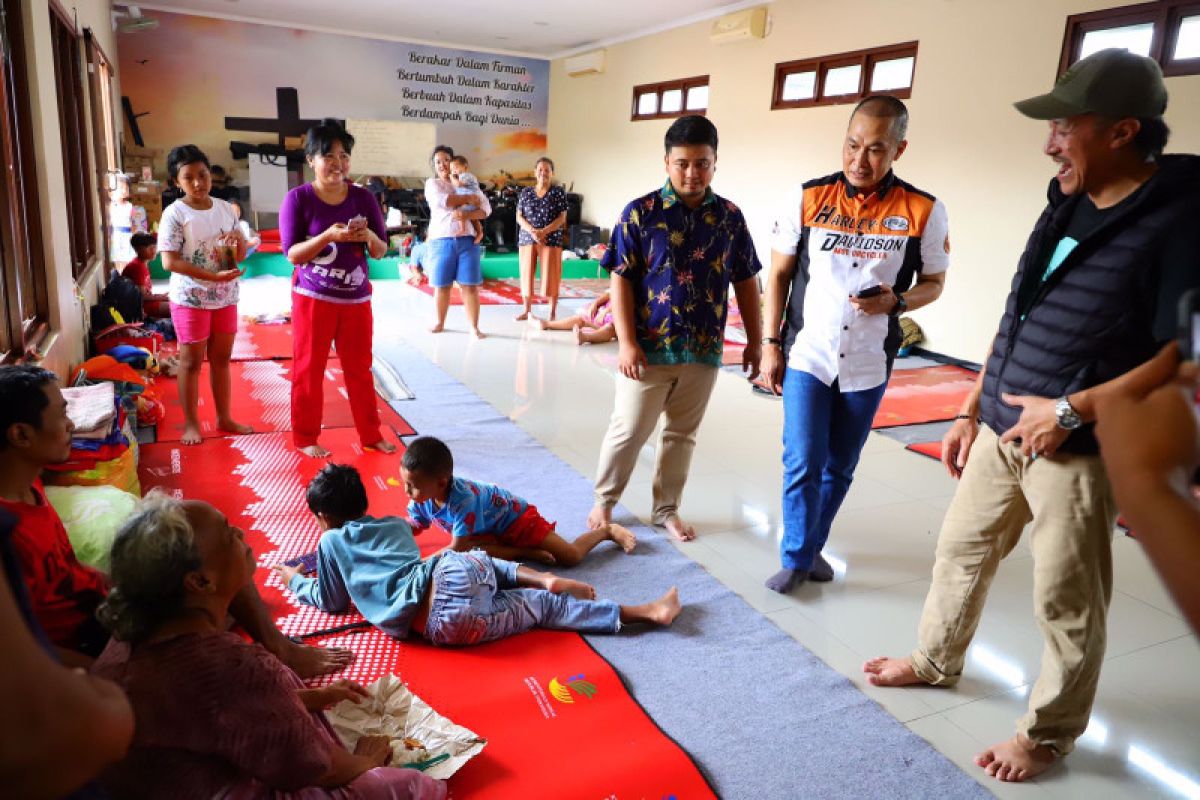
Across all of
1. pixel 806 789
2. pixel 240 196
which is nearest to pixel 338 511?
pixel 806 789

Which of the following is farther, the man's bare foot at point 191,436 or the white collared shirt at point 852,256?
the man's bare foot at point 191,436

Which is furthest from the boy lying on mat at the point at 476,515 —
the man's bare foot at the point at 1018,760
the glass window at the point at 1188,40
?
the glass window at the point at 1188,40

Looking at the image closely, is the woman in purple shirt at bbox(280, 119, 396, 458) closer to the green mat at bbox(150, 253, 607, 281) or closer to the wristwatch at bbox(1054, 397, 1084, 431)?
the wristwatch at bbox(1054, 397, 1084, 431)

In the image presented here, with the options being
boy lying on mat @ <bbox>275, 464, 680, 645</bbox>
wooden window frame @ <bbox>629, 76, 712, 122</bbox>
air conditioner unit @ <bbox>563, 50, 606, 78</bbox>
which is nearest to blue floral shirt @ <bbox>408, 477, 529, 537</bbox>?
boy lying on mat @ <bbox>275, 464, 680, 645</bbox>

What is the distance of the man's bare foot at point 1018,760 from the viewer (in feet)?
6.10

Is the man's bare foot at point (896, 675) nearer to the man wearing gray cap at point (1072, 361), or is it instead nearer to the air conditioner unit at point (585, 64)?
the man wearing gray cap at point (1072, 361)

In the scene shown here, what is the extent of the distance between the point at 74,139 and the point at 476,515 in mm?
4463

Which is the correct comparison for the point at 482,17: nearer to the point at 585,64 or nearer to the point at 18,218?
the point at 585,64

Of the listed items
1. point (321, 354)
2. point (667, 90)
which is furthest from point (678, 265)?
point (667, 90)

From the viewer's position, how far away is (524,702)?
2043mm

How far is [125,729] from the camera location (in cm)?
64

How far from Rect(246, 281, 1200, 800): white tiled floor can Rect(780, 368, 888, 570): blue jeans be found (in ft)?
0.83

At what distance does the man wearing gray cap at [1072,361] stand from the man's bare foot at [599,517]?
4.37ft

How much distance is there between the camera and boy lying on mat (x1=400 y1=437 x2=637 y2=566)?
2.40 meters
